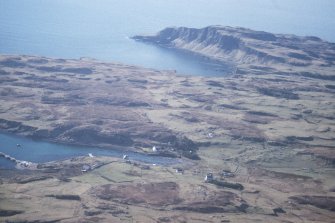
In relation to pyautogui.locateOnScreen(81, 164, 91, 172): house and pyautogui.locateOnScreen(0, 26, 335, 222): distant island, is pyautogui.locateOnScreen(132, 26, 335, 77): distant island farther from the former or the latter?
pyautogui.locateOnScreen(81, 164, 91, 172): house

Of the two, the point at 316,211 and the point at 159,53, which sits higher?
the point at 159,53

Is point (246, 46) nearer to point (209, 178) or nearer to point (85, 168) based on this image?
point (209, 178)

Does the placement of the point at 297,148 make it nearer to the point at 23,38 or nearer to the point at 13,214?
the point at 13,214

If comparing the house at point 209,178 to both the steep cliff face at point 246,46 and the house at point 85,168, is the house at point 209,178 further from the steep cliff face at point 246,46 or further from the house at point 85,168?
the steep cliff face at point 246,46

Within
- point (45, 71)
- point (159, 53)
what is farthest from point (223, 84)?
point (159, 53)

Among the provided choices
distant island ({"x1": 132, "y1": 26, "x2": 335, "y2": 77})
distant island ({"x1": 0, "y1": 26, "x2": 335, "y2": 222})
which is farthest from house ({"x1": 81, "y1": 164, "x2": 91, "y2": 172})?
distant island ({"x1": 132, "y1": 26, "x2": 335, "y2": 77})

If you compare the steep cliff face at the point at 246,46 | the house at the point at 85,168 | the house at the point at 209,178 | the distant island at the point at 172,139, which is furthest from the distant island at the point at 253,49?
the house at the point at 85,168
